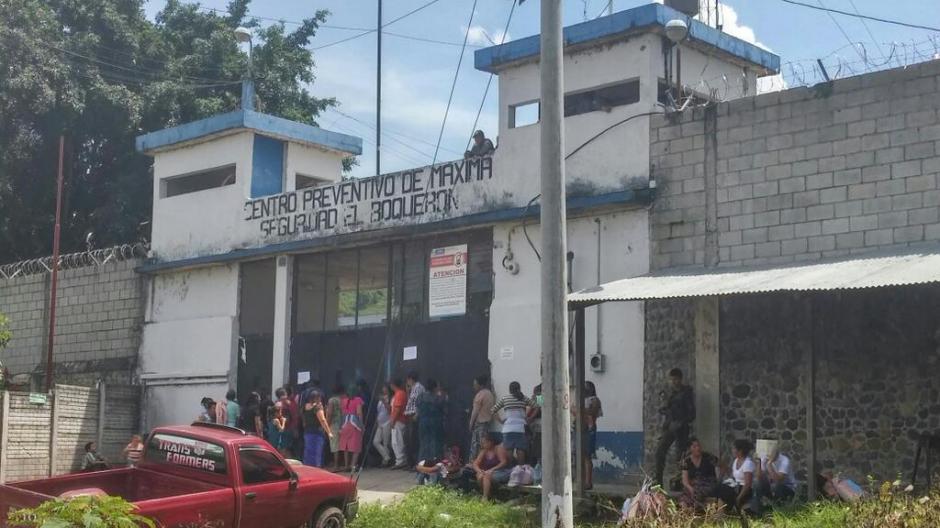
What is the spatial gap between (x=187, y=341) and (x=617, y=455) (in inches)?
394

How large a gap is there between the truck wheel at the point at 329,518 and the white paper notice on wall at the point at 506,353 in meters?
4.68

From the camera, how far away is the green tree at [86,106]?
29.3 metres

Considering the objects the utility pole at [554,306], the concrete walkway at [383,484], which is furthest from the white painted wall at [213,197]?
the utility pole at [554,306]

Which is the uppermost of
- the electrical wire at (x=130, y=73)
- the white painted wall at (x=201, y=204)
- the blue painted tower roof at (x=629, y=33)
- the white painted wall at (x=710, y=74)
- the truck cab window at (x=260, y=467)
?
the electrical wire at (x=130, y=73)

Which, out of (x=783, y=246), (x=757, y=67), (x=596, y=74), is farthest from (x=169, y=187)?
(x=783, y=246)

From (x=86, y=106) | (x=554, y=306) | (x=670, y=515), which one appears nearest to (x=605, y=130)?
(x=554, y=306)

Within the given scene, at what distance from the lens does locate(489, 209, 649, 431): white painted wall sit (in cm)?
1672

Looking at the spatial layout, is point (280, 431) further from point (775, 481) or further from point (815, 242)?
point (815, 242)

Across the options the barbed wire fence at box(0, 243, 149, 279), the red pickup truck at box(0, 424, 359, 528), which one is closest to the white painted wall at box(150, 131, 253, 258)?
the barbed wire fence at box(0, 243, 149, 279)

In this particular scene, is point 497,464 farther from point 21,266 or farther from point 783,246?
point 21,266

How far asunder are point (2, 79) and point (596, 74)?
55.5 feet

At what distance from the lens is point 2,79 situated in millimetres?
28781

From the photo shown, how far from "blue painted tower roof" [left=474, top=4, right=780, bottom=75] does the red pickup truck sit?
7842 mm

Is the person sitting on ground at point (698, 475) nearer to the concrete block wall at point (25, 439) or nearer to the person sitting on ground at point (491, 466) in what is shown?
the person sitting on ground at point (491, 466)
